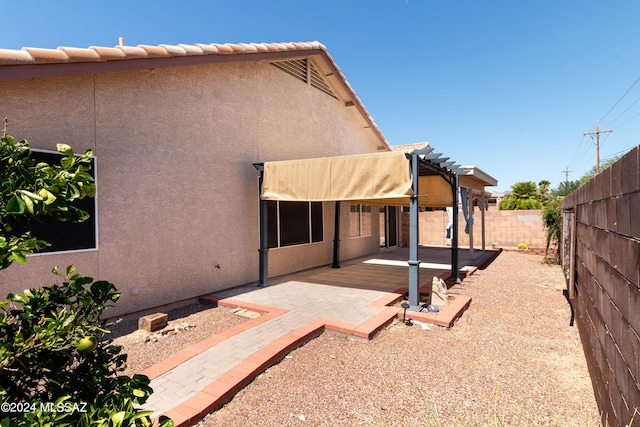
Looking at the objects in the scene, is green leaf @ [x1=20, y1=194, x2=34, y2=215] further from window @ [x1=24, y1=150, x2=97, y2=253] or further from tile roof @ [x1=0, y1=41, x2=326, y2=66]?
window @ [x1=24, y1=150, x2=97, y2=253]

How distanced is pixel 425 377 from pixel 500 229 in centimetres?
1724

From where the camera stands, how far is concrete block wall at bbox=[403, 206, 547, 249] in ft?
58.3

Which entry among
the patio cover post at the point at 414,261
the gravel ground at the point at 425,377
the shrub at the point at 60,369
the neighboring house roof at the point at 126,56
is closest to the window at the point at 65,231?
the neighboring house roof at the point at 126,56

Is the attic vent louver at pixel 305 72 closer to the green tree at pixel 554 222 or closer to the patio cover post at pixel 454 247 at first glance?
the patio cover post at pixel 454 247

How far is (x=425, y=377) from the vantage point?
427cm

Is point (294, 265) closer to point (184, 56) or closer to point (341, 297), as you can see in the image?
point (341, 297)

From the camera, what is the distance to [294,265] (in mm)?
10648

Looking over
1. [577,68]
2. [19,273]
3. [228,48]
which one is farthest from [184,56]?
[577,68]

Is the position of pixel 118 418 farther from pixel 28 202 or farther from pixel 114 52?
pixel 114 52

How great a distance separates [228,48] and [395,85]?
1164 centimetres

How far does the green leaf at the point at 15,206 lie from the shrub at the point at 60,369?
0.42 m

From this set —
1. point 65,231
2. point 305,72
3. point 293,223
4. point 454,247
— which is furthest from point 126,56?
point 454,247

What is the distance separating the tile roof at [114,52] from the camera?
4461 millimetres

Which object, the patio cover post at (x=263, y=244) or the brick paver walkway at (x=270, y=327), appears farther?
the patio cover post at (x=263, y=244)
